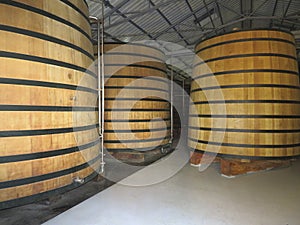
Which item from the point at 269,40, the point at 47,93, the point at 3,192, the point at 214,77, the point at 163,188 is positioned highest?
the point at 269,40

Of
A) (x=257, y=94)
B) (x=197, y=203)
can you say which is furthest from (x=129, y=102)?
(x=197, y=203)

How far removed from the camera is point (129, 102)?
186 inches

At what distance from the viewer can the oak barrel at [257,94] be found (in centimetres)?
381

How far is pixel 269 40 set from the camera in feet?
12.8

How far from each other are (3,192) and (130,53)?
358 cm

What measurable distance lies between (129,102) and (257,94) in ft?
7.93

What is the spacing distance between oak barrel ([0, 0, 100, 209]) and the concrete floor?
1.30ft

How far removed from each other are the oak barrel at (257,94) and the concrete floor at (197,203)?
60cm

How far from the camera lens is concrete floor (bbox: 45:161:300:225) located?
83.6 inches

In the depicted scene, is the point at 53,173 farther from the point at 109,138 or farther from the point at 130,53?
the point at 130,53

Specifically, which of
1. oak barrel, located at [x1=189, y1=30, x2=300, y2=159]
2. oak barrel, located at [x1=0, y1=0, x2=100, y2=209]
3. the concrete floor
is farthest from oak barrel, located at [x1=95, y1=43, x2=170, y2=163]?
oak barrel, located at [x1=0, y1=0, x2=100, y2=209]

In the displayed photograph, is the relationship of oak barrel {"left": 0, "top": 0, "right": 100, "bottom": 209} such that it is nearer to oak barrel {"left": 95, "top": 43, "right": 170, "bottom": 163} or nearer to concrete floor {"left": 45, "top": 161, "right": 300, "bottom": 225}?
concrete floor {"left": 45, "top": 161, "right": 300, "bottom": 225}

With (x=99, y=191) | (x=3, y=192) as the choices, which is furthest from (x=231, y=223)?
(x=3, y=192)

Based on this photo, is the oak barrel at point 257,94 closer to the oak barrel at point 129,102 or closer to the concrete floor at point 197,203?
the concrete floor at point 197,203
